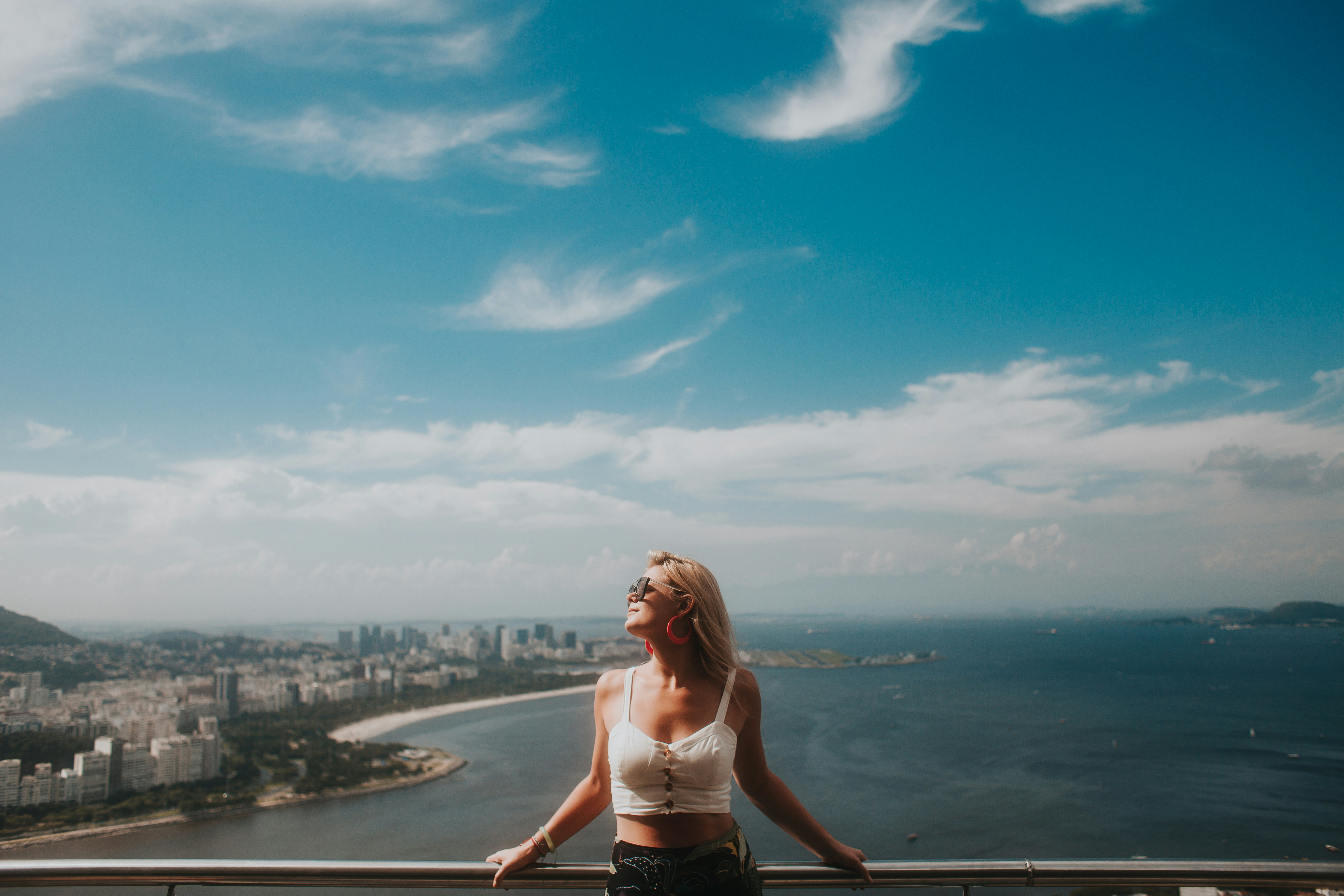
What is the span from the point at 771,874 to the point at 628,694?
1.18ft

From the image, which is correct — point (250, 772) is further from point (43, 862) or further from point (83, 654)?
point (43, 862)

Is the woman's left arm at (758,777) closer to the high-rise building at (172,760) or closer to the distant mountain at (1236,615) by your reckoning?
the high-rise building at (172,760)

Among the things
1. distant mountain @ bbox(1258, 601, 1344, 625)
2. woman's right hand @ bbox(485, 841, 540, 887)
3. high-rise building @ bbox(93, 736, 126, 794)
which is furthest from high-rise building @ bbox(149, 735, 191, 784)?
distant mountain @ bbox(1258, 601, 1344, 625)

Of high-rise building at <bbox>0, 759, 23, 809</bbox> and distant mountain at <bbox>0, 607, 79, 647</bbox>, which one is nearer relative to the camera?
high-rise building at <bbox>0, 759, 23, 809</bbox>

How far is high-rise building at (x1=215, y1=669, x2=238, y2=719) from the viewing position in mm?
30328

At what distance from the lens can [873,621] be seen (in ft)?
534

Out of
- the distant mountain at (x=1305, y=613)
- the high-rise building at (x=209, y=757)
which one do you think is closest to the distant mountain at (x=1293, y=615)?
the distant mountain at (x=1305, y=613)

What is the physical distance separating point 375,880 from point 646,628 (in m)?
0.58

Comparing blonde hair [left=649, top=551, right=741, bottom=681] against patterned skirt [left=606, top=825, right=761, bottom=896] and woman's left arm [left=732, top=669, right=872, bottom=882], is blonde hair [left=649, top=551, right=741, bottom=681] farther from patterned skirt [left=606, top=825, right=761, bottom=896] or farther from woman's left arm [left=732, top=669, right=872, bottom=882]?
patterned skirt [left=606, top=825, right=761, bottom=896]

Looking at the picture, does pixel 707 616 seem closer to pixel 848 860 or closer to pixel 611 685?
pixel 611 685

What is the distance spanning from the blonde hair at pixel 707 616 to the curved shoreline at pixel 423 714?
97.8 feet

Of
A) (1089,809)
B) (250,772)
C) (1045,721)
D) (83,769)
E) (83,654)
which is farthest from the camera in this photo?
(1045,721)

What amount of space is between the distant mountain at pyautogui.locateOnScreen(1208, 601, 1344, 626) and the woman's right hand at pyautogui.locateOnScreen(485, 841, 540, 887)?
9649 centimetres

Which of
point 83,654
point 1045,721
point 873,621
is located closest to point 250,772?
point 83,654
